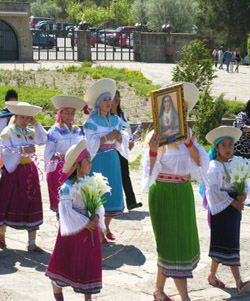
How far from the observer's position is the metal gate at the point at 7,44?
33156 millimetres

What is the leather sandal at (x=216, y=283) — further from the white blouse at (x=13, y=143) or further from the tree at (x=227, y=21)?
the tree at (x=227, y=21)

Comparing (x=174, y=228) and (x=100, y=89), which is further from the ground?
(x=100, y=89)

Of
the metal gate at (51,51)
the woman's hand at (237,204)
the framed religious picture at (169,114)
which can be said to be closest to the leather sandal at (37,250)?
the woman's hand at (237,204)

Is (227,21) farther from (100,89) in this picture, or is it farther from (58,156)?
(58,156)

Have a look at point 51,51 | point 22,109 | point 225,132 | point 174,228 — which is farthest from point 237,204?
point 51,51

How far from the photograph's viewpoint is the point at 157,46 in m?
36.0

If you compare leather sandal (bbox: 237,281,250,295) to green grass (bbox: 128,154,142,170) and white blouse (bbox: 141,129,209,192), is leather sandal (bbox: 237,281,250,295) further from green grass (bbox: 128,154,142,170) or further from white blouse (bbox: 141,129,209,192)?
green grass (bbox: 128,154,142,170)

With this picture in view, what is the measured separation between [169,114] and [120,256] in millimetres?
2322

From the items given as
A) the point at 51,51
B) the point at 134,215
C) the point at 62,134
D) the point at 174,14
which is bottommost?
the point at 134,215

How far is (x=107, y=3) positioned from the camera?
78.0 meters

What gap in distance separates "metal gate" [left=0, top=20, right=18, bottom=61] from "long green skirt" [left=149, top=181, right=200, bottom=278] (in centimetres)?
2723

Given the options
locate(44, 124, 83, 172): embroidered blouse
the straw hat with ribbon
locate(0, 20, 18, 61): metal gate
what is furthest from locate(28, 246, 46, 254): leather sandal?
locate(0, 20, 18, 61): metal gate

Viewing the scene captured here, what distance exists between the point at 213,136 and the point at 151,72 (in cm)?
2223

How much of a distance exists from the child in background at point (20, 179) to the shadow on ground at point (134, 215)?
72.5 inches
